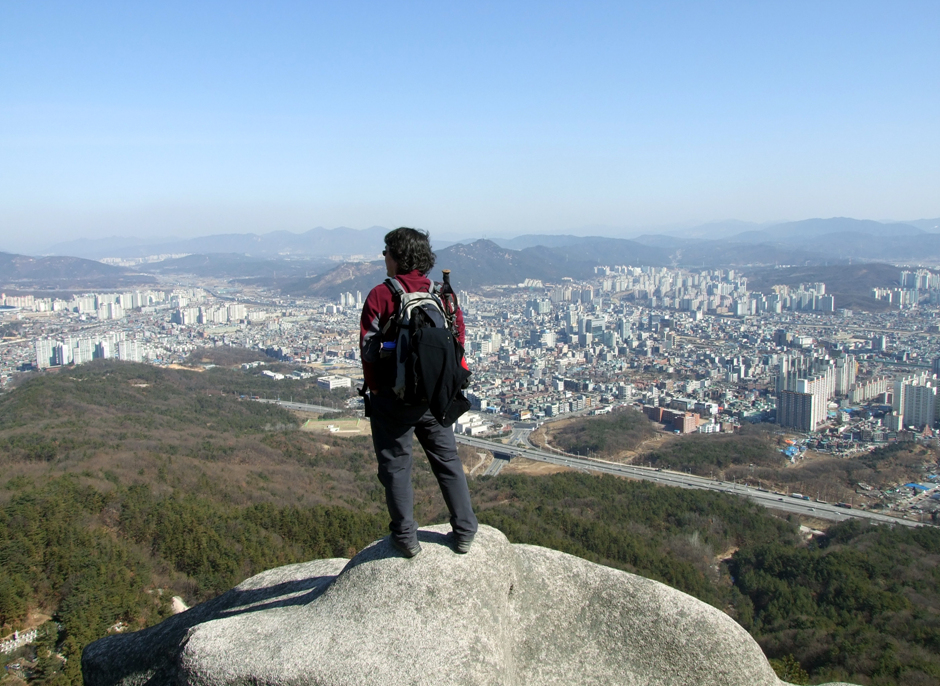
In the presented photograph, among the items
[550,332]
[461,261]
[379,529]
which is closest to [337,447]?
[379,529]

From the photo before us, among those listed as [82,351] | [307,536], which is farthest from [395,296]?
[82,351]

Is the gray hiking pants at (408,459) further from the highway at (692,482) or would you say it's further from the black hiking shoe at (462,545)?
the highway at (692,482)

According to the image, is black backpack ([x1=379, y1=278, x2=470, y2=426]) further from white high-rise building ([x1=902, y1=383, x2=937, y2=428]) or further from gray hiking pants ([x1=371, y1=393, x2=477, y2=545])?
white high-rise building ([x1=902, y1=383, x2=937, y2=428])

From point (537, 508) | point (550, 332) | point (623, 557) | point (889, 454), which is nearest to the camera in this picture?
point (623, 557)

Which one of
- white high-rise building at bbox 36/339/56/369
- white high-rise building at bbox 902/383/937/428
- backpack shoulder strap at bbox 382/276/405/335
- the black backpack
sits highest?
backpack shoulder strap at bbox 382/276/405/335

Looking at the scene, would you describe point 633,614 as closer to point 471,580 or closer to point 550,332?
point 471,580

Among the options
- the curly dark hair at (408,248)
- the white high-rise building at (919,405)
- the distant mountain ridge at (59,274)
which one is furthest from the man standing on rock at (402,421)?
the distant mountain ridge at (59,274)

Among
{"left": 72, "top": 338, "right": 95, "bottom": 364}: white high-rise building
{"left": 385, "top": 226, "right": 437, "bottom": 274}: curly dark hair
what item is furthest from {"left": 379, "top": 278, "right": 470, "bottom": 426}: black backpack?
{"left": 72, "top": 338, "right": 95, "bottom": 364}: white high-rise building
